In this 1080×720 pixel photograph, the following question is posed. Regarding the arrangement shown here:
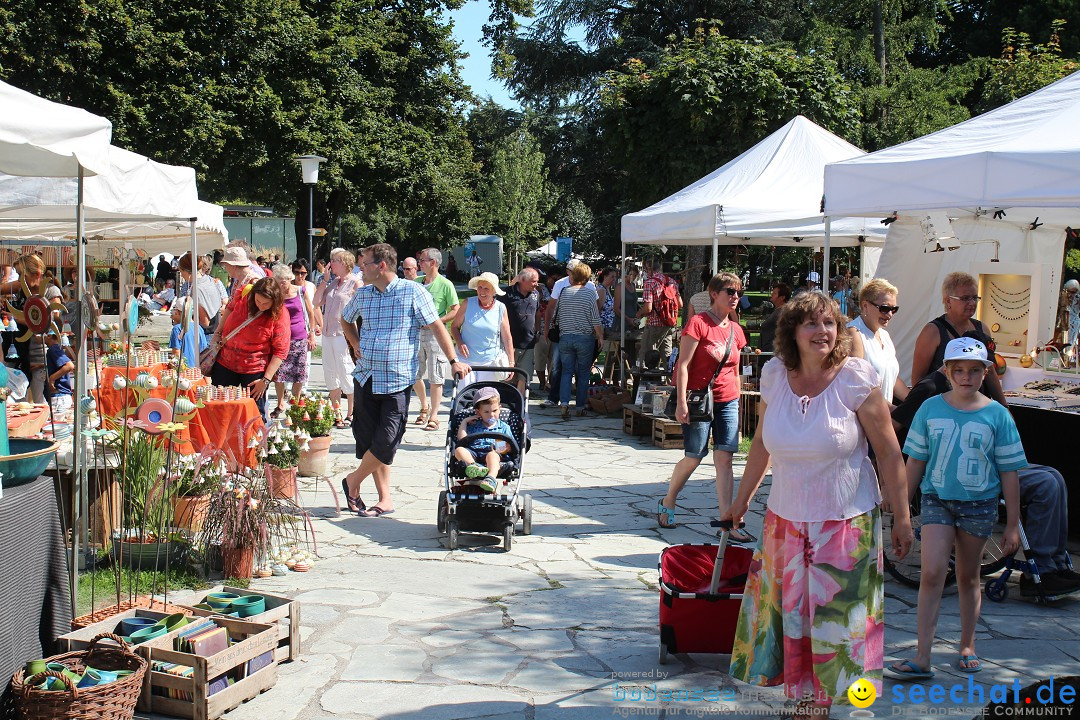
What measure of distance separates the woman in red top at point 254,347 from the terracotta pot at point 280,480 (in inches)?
36.6

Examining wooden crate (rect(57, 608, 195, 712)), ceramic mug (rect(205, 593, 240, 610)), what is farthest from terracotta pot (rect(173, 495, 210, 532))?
wooden crate (rect(57, 608, 195, 712))

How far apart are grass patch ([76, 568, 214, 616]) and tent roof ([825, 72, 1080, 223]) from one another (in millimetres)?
5269

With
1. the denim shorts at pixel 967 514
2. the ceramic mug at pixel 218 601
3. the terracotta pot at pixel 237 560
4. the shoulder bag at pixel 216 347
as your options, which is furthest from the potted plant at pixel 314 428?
the denim shorts at pixel 967 514

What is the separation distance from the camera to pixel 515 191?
145ft

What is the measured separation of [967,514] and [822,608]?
1257 millimetres

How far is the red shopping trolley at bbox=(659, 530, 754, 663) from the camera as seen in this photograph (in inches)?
171

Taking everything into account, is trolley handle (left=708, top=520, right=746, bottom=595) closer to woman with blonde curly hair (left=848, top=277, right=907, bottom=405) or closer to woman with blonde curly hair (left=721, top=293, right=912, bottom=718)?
woman with blonde curly hair (left=721, top=293, right=912, bottom=718)

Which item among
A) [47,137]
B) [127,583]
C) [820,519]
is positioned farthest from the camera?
[127,583]

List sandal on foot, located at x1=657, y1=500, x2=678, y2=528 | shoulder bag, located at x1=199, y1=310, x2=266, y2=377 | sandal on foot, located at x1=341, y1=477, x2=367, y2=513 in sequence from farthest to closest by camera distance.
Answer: shoulder bag, located at x1=199, y1=310, x2=266, y2=377 < sandal on foot, located at x1=341, y1=477, x2=367, y2=513 < sandal on foot, located at x1=657, y1=500, x2=678, y2=528

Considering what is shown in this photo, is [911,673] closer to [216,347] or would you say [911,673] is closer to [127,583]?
[127,583]

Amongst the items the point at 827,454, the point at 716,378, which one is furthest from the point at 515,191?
the point at 827,454

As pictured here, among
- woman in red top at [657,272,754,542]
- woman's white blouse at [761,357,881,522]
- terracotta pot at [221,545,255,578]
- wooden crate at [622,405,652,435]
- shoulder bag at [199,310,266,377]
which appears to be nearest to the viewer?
woman's white blouse at [761,357,881,522]

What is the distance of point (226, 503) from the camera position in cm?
554

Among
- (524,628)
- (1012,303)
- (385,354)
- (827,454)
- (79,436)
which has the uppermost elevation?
(1012,303)
